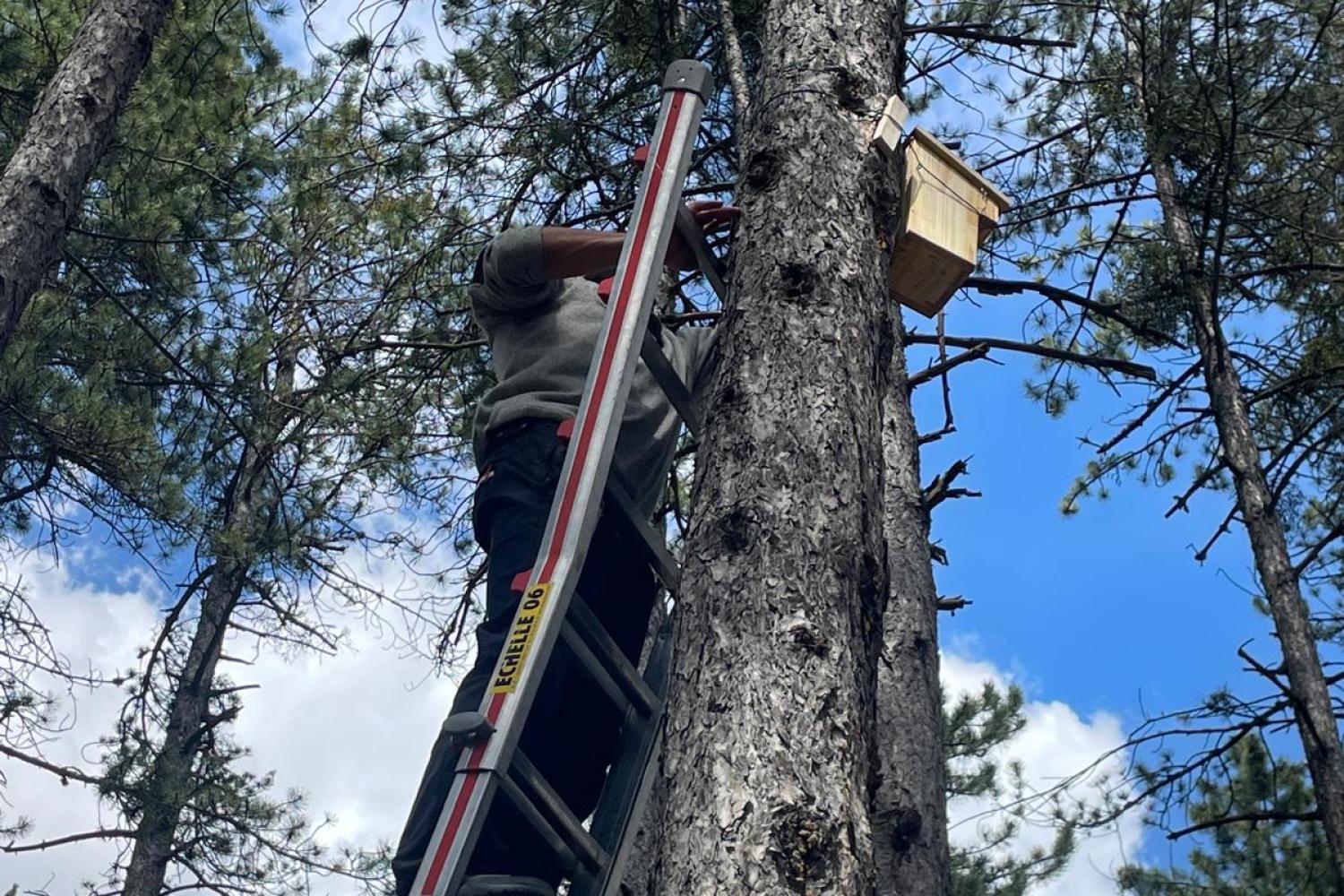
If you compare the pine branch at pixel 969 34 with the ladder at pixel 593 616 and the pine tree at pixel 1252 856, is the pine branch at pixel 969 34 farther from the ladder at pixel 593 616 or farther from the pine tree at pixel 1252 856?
the pine tree at pixel 1252 856

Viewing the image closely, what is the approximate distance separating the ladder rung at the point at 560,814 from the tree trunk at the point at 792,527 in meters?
0.54

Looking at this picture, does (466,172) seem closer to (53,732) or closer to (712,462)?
(712,462)

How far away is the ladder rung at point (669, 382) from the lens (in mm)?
2887

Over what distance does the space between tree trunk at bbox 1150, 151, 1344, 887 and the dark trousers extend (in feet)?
11.6

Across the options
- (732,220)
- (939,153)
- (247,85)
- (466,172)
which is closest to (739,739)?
(732,220)

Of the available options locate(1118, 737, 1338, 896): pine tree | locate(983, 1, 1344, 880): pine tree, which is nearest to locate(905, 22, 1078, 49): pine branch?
locate(983, 1, 1344, 880): pine tree

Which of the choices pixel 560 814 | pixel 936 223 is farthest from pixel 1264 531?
pixel 560 814

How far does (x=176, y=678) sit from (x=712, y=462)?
9.69m

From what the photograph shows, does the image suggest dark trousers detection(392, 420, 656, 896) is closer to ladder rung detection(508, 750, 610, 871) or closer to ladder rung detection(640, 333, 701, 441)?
ladder rung detection(508, 750, 610, 871)

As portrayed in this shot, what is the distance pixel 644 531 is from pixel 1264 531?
420 cm

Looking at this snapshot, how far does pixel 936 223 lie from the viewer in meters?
3.06

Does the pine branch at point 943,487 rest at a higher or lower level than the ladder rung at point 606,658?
higher

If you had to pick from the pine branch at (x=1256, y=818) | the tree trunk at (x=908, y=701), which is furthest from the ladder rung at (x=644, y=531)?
the pine branch at (x=1256, y=818)

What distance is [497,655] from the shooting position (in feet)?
9.36
